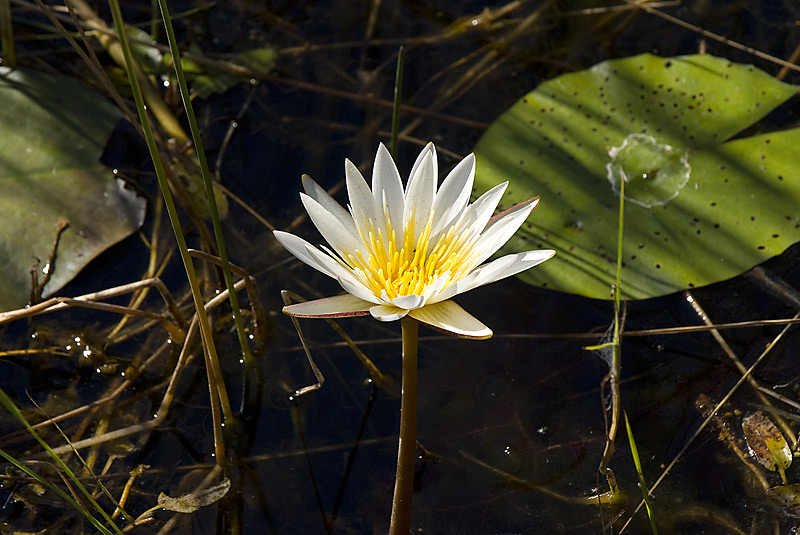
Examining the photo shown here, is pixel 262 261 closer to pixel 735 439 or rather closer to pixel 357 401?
pixel 357 401

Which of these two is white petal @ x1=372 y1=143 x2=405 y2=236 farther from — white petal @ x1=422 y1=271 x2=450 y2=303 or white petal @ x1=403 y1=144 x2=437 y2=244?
white petal @ x1=422 y1=271 x2=450 y2=303

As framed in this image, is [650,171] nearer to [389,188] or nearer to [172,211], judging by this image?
[389,188]

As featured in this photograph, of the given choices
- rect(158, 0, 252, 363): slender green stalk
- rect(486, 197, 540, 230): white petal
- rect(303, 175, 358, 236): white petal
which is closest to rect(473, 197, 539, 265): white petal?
rect(486, 197, 540, 230): white petal

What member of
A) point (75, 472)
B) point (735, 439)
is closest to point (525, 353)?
point (735, 439)

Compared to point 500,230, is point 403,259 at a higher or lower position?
lower

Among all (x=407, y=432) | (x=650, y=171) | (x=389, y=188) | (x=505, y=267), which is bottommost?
(x=407, y=432)

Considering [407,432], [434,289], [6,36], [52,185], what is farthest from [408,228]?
[6,36]

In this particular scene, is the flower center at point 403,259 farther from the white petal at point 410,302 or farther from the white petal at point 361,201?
the white petal at point 410,302
